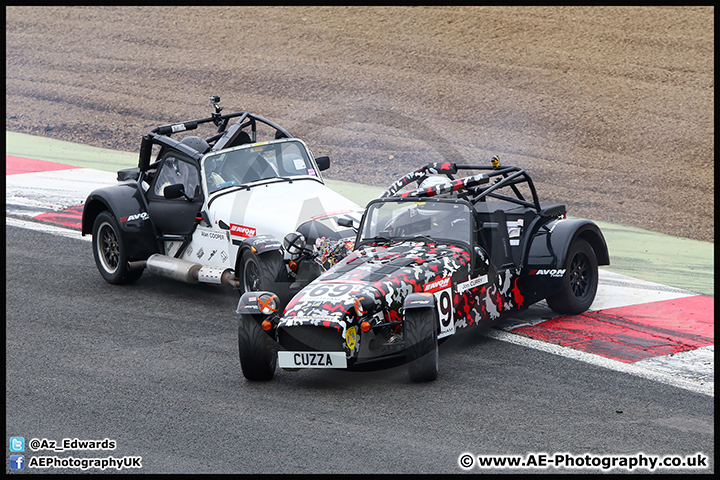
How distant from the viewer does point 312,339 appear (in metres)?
8.00

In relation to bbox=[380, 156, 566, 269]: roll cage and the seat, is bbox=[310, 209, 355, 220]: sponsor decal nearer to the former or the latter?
bbox=[380, 156, 566, 269]: roll cage

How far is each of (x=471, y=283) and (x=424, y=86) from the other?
14.7 meters

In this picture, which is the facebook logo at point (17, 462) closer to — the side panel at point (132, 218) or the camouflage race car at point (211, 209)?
the camouflage race car at point (211, 209)

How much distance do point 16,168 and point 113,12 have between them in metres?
14.0

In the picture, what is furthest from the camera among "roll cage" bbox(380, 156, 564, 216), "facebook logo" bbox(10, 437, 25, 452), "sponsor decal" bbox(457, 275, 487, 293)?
"roll cage" bbox(380, 156, 564, 216)

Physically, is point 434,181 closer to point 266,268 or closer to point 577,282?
point 577,282

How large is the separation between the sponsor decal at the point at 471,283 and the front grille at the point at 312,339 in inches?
63.6

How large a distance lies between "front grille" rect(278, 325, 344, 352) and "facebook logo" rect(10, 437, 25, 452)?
238 centimetres

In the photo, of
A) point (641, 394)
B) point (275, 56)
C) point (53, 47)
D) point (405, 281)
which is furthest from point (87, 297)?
point (53, 47)

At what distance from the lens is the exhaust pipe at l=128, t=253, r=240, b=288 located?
11.0m

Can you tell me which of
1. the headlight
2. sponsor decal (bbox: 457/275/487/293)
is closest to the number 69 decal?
sponsor decal (bbox: 457/275/487/293)

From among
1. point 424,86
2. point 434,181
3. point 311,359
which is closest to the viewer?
point 311,359

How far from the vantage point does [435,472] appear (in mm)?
6426

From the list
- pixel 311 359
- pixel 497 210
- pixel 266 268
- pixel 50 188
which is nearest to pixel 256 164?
pixel 266 268
